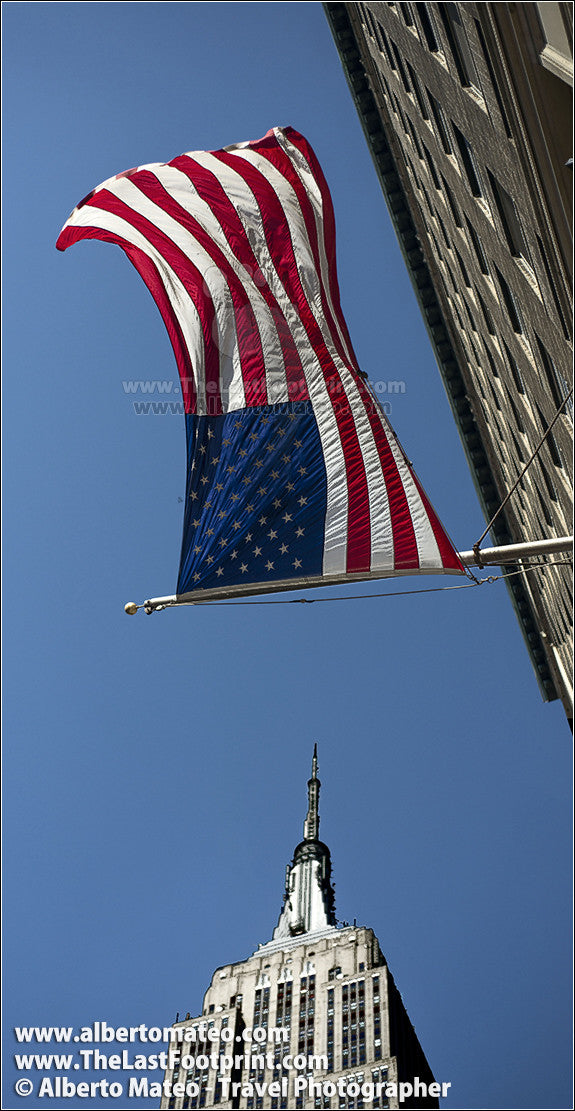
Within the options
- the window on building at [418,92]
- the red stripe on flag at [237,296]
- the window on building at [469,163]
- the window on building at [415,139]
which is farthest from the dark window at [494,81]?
the window on building at [415,139]

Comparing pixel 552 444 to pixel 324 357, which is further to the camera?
pixel 552 444

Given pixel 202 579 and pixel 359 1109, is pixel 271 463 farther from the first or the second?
pixel 359 1109

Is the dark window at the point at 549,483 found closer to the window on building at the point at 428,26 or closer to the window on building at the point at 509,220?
the window on building at the point at 509,220

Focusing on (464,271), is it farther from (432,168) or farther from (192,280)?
(192,280)

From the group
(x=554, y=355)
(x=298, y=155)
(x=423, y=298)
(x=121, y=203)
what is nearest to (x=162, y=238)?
(x=121, y=203)

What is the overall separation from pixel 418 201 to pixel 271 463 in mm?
24450

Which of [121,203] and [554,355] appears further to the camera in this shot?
[554,355]

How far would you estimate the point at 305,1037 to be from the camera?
102375mm

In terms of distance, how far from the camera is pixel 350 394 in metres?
15.6

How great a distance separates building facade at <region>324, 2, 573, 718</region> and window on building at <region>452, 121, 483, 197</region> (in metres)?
0.05

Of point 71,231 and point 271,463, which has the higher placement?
point 71,231

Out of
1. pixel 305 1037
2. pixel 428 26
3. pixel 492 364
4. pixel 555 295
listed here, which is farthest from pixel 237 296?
pixel 305 1037

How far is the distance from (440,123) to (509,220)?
5852 mm

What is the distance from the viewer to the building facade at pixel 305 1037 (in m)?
93.6
